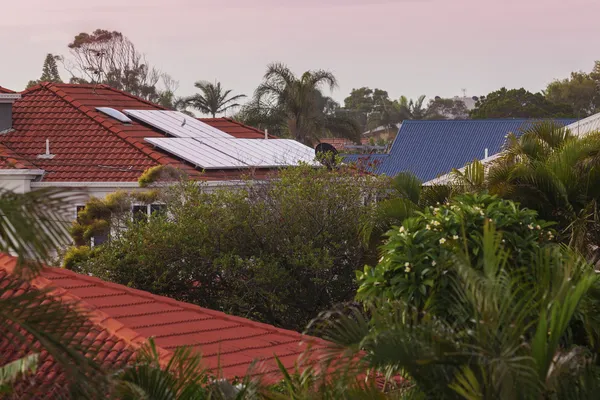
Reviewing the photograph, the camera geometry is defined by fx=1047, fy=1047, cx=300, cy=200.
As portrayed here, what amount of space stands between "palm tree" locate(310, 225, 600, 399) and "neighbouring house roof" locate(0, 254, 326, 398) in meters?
4.01

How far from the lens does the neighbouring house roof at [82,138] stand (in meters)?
24.7

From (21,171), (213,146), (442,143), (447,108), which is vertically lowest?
(21,171)

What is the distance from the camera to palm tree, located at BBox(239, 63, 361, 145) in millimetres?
47250

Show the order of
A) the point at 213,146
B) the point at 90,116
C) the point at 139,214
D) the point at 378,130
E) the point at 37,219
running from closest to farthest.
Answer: the point at 37,219 → the point at 139,214 → the point at 90,116 → the point at 213,146 → the point at 378,130

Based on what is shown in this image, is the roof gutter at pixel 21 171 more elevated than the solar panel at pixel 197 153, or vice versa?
the solar panel at pixel 197 153

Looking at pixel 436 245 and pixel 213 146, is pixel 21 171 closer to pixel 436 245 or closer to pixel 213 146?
pixel 213 146

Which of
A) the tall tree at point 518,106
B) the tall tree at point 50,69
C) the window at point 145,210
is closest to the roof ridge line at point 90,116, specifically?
the window at point 145,210

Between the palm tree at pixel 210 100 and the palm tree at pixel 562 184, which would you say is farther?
the palm tree at pixel 210 100

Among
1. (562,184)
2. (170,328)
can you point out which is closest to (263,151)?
(562,184)

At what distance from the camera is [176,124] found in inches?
1168

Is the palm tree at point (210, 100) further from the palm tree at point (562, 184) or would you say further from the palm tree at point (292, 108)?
the palm tree at point (562, 184)

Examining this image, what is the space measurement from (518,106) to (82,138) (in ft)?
200

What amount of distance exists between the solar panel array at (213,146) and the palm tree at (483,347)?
59.2 feet

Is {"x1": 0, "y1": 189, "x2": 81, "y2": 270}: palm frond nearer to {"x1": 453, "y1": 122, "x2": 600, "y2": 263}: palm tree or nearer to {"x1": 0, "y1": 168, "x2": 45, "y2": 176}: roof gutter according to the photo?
{"x1": 453, "y1": 122, "x2": 600, "y2": 263}: palm tree
